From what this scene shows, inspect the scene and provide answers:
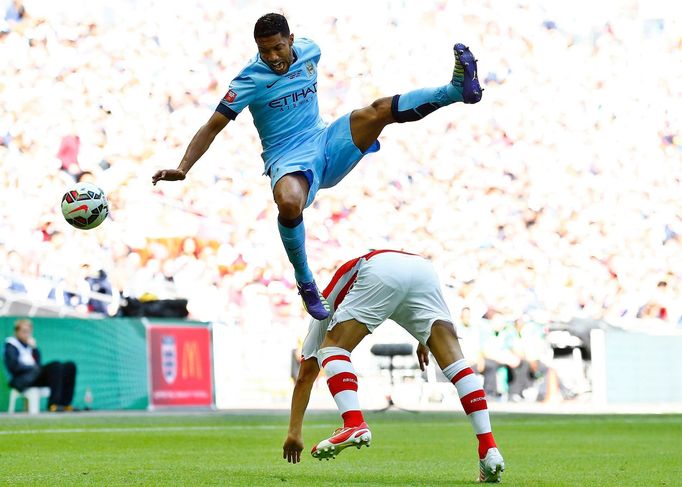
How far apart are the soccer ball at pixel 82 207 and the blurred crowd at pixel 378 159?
1248cm

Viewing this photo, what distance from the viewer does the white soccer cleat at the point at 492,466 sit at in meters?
5.22

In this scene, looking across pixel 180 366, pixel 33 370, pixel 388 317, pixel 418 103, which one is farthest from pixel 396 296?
pixel 180 366

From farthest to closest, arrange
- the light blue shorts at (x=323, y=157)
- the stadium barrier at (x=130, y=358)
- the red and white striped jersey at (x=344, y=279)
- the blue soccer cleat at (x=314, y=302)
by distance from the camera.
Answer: the stadium barrier at (x=130, y=358) → the light blue shorts at (x=323, y=157) → the blue soccer cleat at (x=314, y=302) → the red and white striped jersey at (x=344, y=279)

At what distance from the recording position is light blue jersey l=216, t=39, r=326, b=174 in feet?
21.7

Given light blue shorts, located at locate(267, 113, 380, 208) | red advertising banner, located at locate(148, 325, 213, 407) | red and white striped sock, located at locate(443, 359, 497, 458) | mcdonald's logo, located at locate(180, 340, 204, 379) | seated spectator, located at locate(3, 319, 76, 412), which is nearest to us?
red and white striped sock, located at locate(443, 359, 497, 458)

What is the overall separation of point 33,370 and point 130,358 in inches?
68.0

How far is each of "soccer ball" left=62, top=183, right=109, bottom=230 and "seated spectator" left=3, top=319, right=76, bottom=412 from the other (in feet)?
27.5

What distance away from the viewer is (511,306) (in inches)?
904

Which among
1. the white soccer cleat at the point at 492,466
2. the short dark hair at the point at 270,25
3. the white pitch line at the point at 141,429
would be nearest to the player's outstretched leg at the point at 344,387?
the white soccer cleat at the point at 492,466

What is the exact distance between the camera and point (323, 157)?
6.72 metres

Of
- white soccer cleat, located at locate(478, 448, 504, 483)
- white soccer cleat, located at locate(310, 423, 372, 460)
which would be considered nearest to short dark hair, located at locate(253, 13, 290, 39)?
white soccer cleat, located at locate(310, 423, 372, 460)

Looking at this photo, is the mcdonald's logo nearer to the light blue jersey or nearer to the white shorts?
the light blue jersey

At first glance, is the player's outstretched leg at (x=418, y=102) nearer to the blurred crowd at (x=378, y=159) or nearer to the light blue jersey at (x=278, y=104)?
the light blue jersey at (x=278, y=104)

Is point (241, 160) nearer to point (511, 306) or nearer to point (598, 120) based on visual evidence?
point (511, 306)
